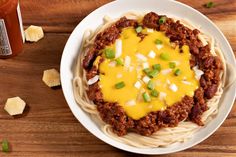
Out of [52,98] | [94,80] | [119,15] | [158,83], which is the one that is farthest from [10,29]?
[158,83]

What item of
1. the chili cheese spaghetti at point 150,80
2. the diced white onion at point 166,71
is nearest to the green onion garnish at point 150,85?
the chili cheese spaghetti at point 150,80

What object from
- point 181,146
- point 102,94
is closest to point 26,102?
point 102,94

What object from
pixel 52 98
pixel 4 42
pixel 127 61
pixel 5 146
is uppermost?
Result: pixel 127 61

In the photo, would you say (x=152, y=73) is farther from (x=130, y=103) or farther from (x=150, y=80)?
(x=130, y=103)

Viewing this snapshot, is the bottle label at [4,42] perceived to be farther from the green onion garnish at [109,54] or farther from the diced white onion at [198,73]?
the diced white onion at [198,73]

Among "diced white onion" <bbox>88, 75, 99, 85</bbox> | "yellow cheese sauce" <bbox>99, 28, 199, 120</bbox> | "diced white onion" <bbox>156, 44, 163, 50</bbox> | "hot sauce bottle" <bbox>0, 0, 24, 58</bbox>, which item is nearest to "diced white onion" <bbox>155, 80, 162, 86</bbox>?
"yellow cheese sauce" <bbox>99, 28, 199, 120</bbox>

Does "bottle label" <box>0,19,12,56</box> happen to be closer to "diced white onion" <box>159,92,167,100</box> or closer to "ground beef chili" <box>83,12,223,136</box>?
"ground beef chili" <box>83,12,223,136</box>
